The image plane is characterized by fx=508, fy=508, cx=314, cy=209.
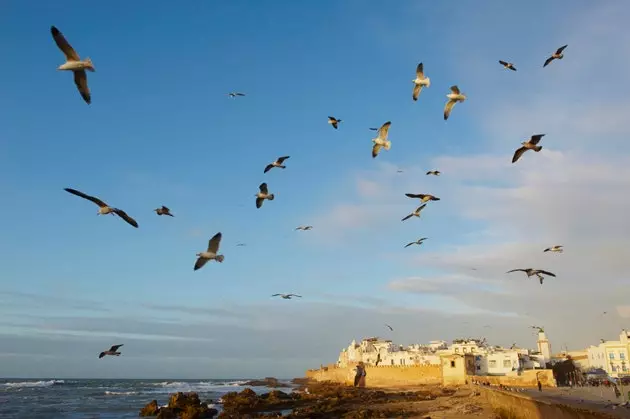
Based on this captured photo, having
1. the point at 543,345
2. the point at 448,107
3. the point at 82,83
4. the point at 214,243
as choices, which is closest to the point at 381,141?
the point at 448,107

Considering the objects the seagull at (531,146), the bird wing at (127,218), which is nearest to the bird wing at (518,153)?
the seagull at (531,146)

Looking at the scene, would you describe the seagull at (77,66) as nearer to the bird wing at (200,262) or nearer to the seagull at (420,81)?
the bird wing at (200,262)

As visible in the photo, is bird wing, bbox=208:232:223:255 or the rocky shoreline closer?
bird wing, bbox=208:232:223:255

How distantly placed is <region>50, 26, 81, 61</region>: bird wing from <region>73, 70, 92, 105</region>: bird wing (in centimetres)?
35

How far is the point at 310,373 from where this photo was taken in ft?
449

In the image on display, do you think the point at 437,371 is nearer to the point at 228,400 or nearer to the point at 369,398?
the point at 369,398

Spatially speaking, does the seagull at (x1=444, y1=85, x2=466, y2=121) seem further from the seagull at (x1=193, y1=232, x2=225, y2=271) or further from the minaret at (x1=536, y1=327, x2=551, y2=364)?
the minaret at (x1=536, y1=327, x2=551, y2=364)

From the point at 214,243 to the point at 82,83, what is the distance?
547 cm

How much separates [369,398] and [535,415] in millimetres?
29985

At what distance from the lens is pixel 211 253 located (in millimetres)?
14875

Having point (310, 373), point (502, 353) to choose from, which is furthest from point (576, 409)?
point (310, 373)

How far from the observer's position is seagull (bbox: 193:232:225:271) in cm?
1460

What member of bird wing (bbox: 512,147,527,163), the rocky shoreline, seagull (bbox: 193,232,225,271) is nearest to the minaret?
the rocky shoreline

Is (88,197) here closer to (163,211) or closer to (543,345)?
(163,211)
